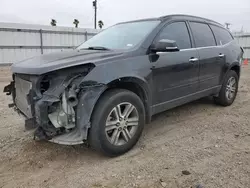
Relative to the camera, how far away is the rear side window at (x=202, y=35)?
14.7ft

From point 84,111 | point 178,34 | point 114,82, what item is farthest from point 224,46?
point 84,111

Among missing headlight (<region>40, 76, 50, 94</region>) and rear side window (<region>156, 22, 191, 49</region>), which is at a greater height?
rear side window (<region>156, 22, 191, 49</region>)

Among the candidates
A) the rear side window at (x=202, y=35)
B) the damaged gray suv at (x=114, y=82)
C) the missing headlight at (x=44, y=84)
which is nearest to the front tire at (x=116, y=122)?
the damaged gray suv at (x=114, y=82)

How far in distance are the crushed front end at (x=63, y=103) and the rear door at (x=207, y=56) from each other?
2254 mm

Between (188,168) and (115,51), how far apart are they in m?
1.70

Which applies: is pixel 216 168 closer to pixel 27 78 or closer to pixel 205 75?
pixel 205 75

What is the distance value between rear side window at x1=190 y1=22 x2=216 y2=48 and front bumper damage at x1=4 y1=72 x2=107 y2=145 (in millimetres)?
2346

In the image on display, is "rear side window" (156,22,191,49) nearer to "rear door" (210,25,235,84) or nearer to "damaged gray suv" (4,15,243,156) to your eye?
"damaged gray suv" (4,15,243,156)

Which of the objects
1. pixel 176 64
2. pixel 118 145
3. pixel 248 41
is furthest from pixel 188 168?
pixel 248 41

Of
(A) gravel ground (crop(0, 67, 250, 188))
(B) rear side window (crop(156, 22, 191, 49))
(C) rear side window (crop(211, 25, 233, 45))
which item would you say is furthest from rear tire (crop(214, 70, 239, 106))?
(B) rear side window (crop(156, 22, 191, 49))

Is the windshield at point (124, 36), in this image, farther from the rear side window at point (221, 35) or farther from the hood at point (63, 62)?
the rear side window at point (221, 35)

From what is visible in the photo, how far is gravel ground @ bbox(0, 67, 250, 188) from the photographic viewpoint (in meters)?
2.66

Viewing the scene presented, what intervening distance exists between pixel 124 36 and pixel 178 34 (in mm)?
890

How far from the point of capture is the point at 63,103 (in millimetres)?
2832
